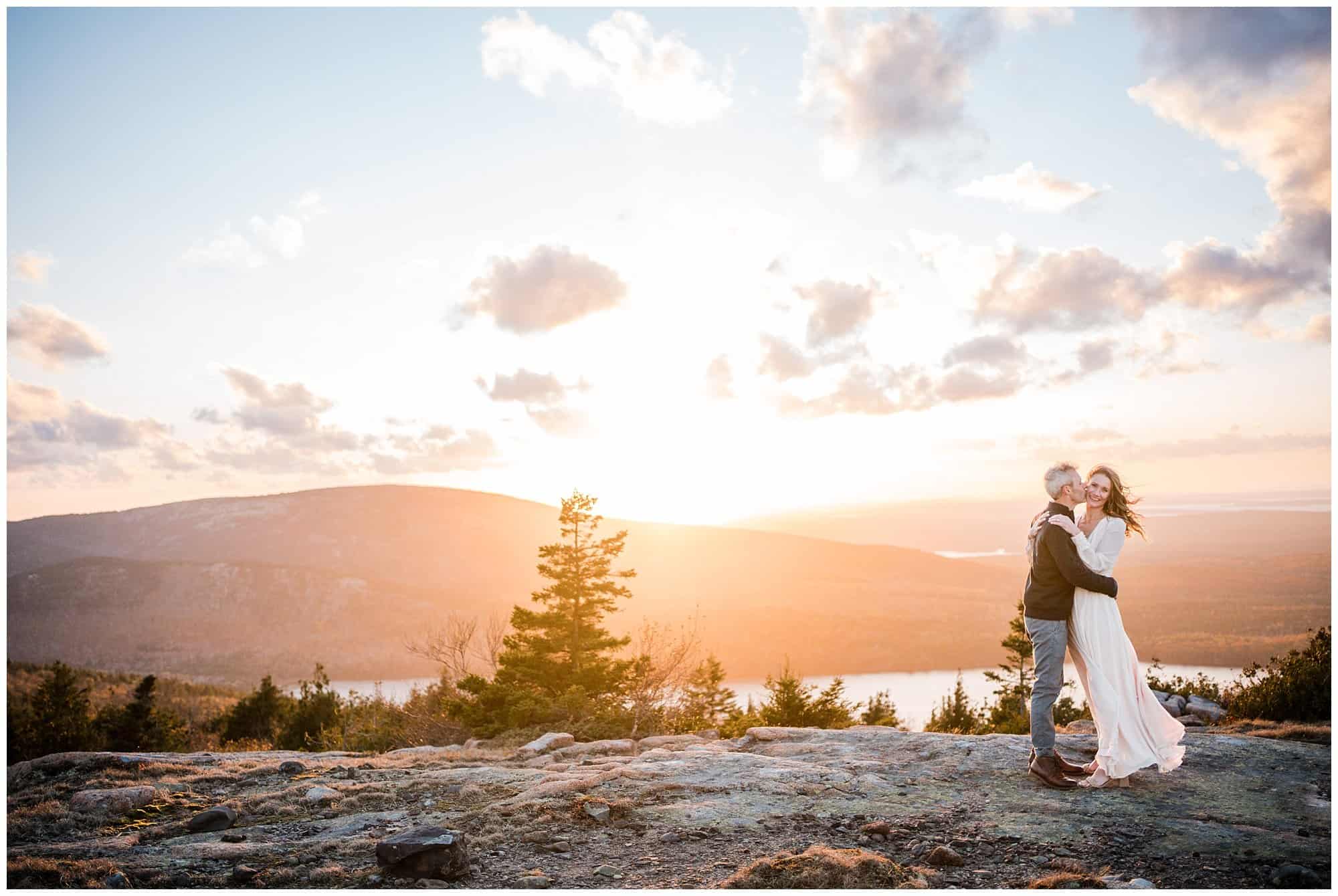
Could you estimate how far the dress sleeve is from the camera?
21.7ft

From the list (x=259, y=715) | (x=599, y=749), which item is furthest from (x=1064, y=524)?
(x=259, y=715)

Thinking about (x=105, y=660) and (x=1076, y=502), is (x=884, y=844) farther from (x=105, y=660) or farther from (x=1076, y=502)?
(x=105, y=660)

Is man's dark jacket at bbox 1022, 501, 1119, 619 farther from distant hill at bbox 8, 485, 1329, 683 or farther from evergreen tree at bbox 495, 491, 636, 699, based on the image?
distant hill at bbox 8, 485, 1329, 683

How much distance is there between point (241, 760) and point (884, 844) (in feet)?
26.0

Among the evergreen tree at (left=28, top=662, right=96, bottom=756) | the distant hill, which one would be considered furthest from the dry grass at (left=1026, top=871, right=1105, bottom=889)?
the distant hill

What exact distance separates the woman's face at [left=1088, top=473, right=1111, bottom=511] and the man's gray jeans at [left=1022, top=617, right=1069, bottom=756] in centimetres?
115

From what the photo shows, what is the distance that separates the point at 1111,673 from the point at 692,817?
13.3 feet

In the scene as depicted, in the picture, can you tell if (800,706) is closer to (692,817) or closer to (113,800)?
(692,817)

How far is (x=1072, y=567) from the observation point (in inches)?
257

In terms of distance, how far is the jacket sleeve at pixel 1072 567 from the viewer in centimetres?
653

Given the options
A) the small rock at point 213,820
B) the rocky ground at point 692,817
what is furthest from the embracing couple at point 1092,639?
the small rock at point 213,820

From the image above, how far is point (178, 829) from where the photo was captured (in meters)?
6.44

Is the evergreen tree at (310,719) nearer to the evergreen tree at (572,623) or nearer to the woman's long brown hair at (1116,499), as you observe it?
the evergreen tree at (572,623)

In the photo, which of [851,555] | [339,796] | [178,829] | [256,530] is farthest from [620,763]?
[256,530]
